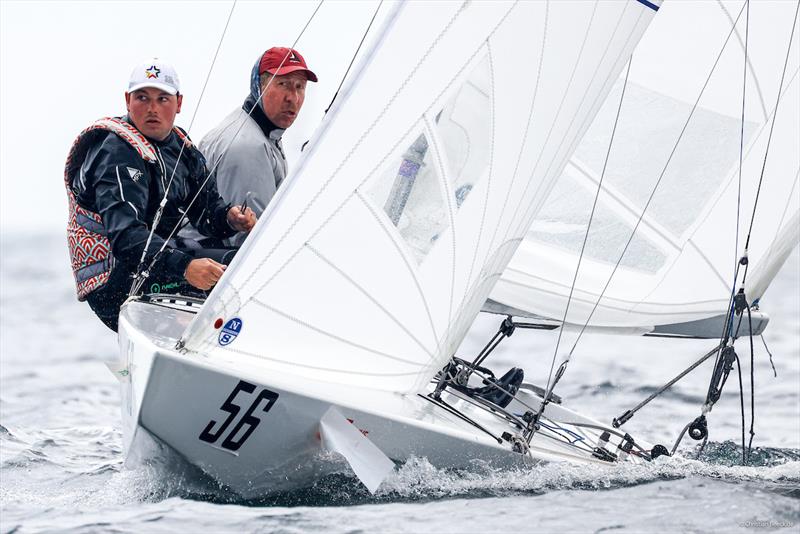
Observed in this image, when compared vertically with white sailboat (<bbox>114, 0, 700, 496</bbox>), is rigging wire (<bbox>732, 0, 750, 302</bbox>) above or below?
above

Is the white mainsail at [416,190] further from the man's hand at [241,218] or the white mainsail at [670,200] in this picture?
the white mainsail at [670,200]

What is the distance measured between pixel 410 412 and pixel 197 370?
0.76 m

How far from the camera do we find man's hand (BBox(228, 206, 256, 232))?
13.9 ft

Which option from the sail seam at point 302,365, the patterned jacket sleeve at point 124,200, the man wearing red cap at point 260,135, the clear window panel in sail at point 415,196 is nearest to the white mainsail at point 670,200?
the man wearing red cap at point 260,135

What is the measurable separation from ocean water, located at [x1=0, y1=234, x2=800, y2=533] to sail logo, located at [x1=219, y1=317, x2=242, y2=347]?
355 mm

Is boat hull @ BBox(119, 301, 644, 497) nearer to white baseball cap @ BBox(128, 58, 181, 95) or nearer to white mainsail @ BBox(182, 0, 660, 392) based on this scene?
white mainsail @ BBox(182, 0, 660, 392)

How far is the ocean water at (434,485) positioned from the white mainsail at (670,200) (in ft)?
2.31

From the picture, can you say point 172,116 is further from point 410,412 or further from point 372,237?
point 410,412

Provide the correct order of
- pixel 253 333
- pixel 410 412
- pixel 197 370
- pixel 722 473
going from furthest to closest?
pixel 722 473 < pixel 410 412 < pixel 253 333 < pixel 197 370

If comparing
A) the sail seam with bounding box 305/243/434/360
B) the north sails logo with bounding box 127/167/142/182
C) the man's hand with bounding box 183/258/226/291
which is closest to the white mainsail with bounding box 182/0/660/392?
the sail seam with bounding box 305/243/434/360

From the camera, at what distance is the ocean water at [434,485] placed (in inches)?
129

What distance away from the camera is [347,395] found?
11.1 ft

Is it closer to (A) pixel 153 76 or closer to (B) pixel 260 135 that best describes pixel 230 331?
(A) pixel 153 76

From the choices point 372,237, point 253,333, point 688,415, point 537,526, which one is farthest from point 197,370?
point 688,415
